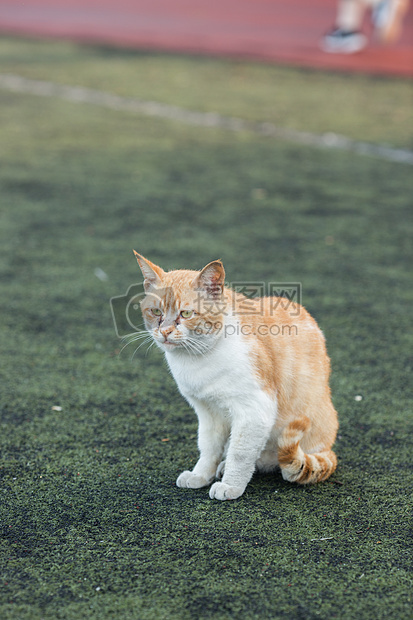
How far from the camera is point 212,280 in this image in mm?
2277

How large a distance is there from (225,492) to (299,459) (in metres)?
0.26

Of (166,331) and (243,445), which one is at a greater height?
(166,331)

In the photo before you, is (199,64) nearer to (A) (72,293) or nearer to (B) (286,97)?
(B) (286,97)

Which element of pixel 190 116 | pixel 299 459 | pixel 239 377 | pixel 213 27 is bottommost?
pixel 299 459

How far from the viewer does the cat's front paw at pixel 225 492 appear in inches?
93.0

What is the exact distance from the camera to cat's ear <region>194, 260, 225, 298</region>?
2.24 m

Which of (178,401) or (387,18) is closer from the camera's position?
(178,401)

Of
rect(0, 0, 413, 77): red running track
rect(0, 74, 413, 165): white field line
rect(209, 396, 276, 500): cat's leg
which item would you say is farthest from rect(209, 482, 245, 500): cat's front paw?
rect(0, 0, 413, 77): red running track

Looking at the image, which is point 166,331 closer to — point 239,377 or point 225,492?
point 239,377

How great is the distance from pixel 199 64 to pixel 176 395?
29.9 feet

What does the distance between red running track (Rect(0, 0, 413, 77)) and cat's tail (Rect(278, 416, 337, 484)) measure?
359 inches

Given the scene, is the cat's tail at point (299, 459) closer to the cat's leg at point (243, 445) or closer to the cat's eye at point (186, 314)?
the cat's leg at point (243, 445)

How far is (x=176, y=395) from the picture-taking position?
125 inches

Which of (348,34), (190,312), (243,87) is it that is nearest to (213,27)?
(348,34)
